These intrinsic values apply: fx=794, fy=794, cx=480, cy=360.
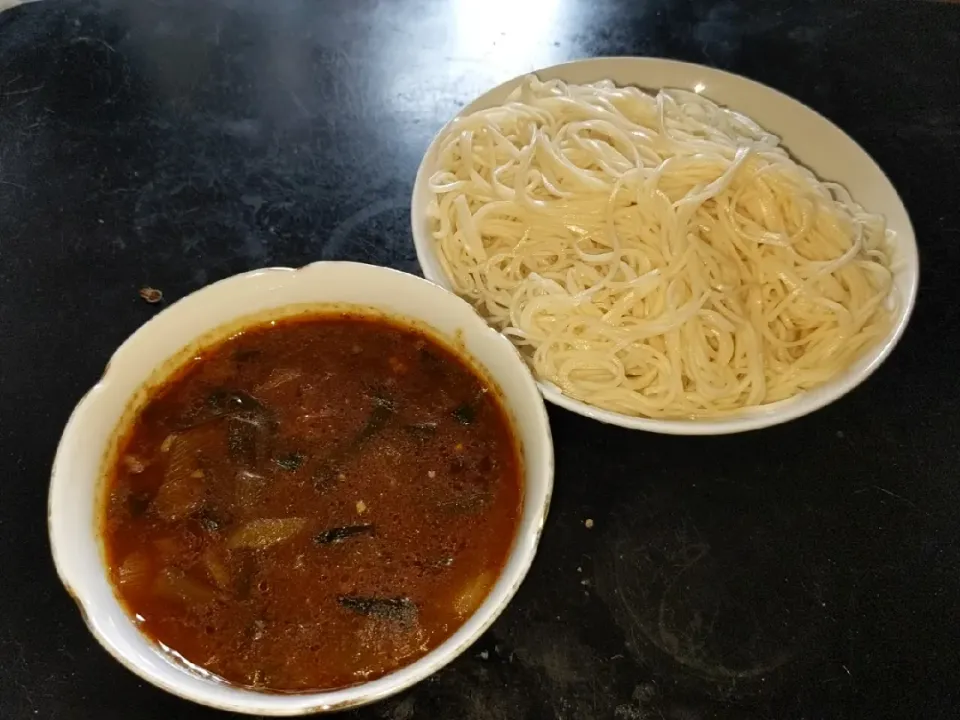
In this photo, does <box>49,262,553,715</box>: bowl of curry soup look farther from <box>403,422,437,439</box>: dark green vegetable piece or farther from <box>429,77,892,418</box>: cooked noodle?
<box>429,77,892,418</box>: cooked noodle

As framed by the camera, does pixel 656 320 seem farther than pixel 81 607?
Yes

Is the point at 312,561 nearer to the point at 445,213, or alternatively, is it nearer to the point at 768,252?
the point at 445,213

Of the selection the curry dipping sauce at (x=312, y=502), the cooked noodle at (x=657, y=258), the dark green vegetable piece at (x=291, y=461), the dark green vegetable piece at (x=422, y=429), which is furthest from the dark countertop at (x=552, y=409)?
the dark green vegetable piece at (x=291, y=461)

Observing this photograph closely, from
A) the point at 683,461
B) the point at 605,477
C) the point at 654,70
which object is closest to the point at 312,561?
the point at 605,477

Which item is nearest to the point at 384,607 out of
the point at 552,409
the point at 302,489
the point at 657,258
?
the point at 302,489

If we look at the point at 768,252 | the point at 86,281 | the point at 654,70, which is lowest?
the point at 86,281

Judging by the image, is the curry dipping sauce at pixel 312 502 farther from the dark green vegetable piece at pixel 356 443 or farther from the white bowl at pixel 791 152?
the white bowl at pixel 791 152
